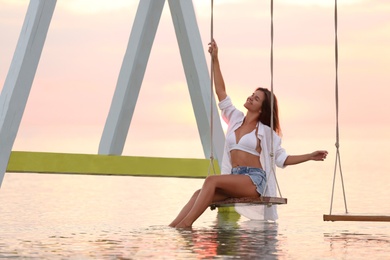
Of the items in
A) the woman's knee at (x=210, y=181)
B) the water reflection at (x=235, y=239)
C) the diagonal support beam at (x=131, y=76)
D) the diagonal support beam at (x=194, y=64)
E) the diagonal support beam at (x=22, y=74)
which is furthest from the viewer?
the diagonal support beam at (x=131, y=76)

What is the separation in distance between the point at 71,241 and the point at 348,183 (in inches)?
474

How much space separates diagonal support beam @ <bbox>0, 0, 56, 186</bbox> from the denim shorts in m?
1.98

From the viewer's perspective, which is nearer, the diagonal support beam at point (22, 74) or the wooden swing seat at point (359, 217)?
the wooden swing seat at point (359, 217)

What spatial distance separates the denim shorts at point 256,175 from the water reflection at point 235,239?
326 mm

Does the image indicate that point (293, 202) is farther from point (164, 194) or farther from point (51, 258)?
point (51, 258)

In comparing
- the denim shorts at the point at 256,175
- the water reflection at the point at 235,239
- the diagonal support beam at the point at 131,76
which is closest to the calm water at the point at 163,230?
the water reflection at the point at 235,239

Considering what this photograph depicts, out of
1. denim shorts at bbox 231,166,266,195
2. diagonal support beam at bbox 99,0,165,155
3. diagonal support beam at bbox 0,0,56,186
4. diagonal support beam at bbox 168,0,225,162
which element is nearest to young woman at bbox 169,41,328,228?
denim shorts at bbox 231,166,266,195

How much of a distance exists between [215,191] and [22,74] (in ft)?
6.64

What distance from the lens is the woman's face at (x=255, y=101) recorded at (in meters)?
9.30

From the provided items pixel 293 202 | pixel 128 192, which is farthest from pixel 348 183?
pixel 293 202

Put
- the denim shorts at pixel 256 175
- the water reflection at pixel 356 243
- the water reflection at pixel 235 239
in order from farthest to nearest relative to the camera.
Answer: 1. the denim shorts at pixel 256 175
2. the water reflection at pixel 356 243
3. the water reflection at pixel 235 239

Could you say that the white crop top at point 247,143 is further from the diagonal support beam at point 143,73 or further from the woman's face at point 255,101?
the diagonal support beam at point 143,73

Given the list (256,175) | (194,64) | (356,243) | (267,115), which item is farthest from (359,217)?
(194,64)

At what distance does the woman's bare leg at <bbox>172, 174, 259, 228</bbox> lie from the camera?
29.4ft
